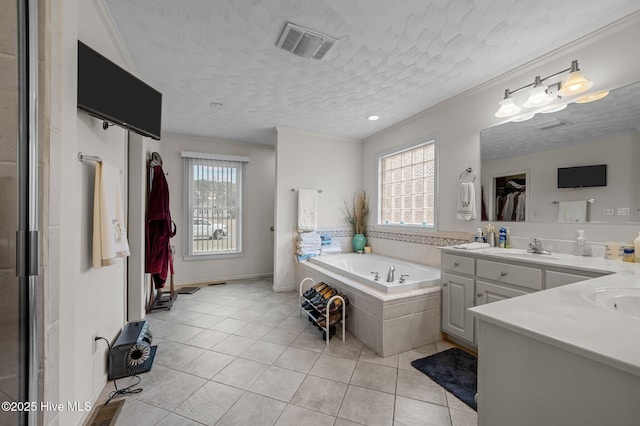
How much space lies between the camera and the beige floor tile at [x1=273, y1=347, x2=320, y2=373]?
199cm

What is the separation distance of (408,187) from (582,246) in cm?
195

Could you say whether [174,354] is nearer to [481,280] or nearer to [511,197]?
[481,280]

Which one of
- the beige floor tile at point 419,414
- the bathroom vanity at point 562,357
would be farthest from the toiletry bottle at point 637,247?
the beige floor tile at point 419,414

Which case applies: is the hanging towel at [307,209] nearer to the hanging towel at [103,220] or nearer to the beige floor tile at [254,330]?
the beige floor tile at [254,330]

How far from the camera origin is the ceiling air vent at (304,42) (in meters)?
1.75

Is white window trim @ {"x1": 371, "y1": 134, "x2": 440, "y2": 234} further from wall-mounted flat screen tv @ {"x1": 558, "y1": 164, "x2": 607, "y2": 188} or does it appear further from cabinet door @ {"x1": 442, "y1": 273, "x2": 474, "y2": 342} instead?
wall-mounted flat screen tv @ {"x1": 558, "y1": 164, "x2": 607, "y2": 188}

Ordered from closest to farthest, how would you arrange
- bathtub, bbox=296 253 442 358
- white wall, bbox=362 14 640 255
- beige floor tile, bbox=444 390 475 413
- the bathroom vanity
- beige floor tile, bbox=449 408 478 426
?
1. the bathroom vanity
2. beige floor tile, bbox=449 408 478 426
3. beige floor tile, bbox=444 390 475 413
4. white wall, bbox=362 14 640 255
5. bathtub, bbox=296 253 442 358

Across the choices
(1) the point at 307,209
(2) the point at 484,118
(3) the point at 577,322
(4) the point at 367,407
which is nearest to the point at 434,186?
(2) the point at 484,118

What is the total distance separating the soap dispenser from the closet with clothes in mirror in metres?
0.38

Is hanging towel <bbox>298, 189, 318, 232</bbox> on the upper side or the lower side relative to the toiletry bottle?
upper

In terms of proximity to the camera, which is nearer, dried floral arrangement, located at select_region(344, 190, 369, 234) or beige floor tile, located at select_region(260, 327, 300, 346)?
beige floor tile, located at select_region(260, 327, 300, 346)

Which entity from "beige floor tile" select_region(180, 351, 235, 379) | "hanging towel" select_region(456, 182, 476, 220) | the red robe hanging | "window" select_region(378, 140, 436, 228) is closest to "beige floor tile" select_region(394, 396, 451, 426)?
"beige floor tile" select_region(180, 351, 235, 379)

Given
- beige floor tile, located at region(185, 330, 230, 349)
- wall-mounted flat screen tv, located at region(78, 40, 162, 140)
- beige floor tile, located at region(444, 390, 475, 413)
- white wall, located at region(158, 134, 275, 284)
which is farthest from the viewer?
white wall, located at region(158, 134, 275, 284)

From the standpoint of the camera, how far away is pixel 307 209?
3906 millimetres
